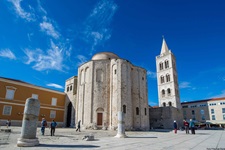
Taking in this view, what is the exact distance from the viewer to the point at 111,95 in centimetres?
2512

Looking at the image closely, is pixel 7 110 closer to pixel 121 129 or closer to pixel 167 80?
pixel 121 129

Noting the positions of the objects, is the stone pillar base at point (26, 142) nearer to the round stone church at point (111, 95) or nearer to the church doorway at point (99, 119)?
the round stone church at point (111, 95)

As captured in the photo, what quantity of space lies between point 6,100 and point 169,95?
132 ft

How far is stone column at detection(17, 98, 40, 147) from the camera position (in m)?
6.88

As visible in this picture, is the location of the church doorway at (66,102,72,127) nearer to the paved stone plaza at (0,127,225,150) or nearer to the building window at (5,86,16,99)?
the building window at (5,86,16,99)

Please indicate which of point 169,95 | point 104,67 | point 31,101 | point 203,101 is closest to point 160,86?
point 169,95

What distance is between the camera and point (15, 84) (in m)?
25.8

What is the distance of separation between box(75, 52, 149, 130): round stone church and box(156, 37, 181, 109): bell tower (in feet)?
66.2

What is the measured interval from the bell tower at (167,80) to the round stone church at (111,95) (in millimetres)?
20193

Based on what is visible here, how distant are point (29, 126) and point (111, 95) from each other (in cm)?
1819

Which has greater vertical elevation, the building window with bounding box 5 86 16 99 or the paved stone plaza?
the building window with bounding box 5 86 16 99

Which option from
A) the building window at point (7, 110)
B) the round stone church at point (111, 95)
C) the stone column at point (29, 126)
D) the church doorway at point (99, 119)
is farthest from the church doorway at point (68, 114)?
the stone column at point (29, 126)

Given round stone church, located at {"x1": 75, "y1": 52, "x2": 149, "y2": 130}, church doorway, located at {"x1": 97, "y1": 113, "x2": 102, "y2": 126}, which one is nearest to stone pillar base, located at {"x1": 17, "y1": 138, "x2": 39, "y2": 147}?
round stone church, located at {"x1": 75, "y1": 52, "x2": 149, "y2": 130}

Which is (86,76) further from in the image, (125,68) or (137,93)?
(137,93)
